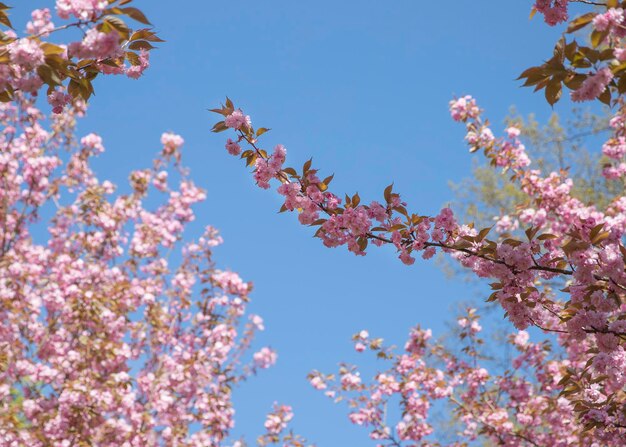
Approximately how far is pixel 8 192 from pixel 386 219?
710 centimetres

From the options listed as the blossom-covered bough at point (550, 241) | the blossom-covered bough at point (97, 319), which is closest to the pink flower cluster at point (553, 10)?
the blossom-covered bough at point (550, 241)

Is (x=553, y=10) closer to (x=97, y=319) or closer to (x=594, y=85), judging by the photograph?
(x=594, y=85)

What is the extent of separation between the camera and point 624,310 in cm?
470

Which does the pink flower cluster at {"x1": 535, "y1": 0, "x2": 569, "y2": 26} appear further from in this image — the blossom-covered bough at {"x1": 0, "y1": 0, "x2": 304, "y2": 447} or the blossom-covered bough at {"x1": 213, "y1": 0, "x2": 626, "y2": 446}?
the blossom-covered bough at {"x1": 0, "y1": 0, "x2": 304, "y2": 447}

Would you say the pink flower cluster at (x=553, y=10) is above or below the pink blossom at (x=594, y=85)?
above

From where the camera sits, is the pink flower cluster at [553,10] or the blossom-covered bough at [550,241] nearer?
the blossom-covered bough at [550,241]

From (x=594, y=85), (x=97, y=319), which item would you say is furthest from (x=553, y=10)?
(x=97, y=319)

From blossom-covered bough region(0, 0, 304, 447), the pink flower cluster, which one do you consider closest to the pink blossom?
the pink flower cluster

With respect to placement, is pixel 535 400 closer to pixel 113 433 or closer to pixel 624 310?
pixel 624 310

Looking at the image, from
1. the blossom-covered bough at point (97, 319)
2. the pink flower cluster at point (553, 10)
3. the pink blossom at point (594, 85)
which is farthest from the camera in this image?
the blossom-covered bough at point (97, 319)

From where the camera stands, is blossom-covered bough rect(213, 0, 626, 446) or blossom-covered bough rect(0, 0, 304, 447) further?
blossom-covered bough rect(0, 0, 304, 447)

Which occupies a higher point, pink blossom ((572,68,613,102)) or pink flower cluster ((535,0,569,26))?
pink flower cluster ((535,0,569,26))

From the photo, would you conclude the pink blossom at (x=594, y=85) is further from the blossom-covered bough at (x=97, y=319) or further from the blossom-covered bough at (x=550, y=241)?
the blossom-covered bough at (x=97, y=319)

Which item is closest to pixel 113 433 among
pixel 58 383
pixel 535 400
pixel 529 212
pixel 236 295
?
pixel 58 383
